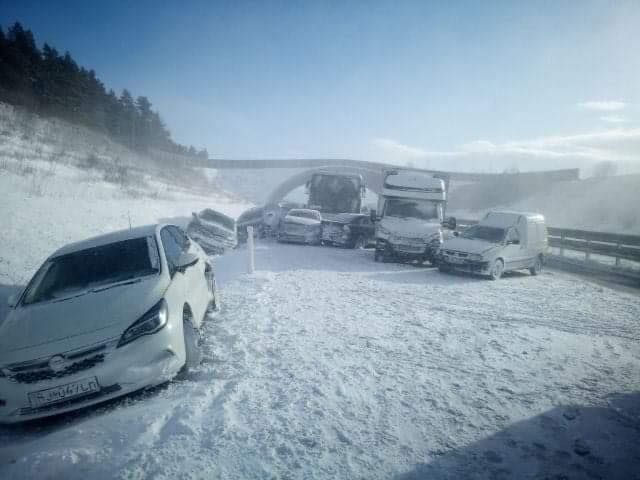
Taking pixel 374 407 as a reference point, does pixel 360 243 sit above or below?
above

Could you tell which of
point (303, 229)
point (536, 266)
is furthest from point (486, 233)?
point (303, 229)

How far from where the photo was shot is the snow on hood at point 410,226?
1087 cm

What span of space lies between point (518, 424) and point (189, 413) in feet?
10.2

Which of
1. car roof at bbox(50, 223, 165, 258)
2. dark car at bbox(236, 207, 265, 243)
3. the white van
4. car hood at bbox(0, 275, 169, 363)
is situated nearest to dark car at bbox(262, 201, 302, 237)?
dark car at bbox(236, 207, 265, 243)

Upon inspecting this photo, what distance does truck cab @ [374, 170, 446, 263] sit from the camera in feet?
35.5

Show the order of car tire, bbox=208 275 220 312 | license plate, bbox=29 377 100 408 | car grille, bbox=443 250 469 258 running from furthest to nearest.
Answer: car grille, bbox=443 250 469 258, car tire, bbox=208 275 220 312, license plate, bbox=29 377 100 408

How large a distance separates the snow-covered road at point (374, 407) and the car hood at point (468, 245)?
10.9 ft

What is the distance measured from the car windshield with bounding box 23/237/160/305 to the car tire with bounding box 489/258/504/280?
862 centimetres

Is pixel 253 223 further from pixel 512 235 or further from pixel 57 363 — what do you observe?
pixel 57 363

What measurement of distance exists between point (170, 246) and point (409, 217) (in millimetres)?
8679

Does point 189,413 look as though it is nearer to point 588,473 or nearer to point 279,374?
point 279,374

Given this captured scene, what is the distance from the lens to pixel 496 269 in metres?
9.47

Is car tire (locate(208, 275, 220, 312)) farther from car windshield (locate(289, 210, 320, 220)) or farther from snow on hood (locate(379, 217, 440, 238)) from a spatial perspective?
car windshield (locate(289, 210, 320, 220))

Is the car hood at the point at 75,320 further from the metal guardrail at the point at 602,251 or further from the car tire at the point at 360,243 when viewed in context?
the metal guardrail at the point at 602,251
